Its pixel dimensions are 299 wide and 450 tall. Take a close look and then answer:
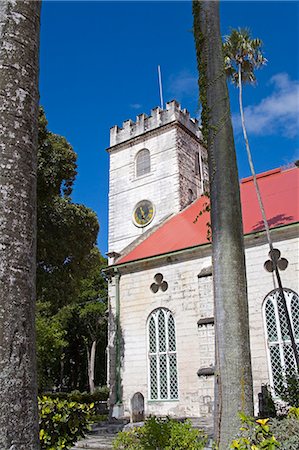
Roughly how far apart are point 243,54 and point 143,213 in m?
12.6

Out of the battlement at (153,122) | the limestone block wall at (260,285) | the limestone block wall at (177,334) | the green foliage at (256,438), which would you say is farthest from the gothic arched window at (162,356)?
the battlement at (153,122)

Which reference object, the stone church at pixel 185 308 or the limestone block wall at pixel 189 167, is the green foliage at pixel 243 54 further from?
the limestone block wall at pixel 189 167

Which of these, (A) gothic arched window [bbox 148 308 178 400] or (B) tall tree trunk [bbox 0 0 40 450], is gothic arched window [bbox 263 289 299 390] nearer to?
(A) gothic arched window [bbox 148 308 178 400]

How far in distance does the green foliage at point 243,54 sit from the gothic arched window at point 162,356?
9942mm

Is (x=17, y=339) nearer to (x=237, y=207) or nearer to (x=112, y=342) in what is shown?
(x=237, y=207)

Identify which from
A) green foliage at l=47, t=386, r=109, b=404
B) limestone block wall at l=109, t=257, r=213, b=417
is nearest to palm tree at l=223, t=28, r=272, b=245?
limestone block wall at l=109, t=257, r=213, b=417

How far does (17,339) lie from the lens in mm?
3014

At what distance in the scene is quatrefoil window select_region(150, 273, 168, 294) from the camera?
17.3 m

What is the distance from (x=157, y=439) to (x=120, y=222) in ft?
68.8

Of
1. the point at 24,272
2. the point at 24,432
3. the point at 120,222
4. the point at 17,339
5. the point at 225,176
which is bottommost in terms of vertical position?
the point at 24,432

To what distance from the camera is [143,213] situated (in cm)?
2605

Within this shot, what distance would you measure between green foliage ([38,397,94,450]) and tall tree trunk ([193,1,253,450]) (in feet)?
6.71

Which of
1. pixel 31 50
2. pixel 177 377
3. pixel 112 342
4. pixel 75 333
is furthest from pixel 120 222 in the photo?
pixel 31 50

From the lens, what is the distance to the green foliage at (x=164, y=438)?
6.21m
